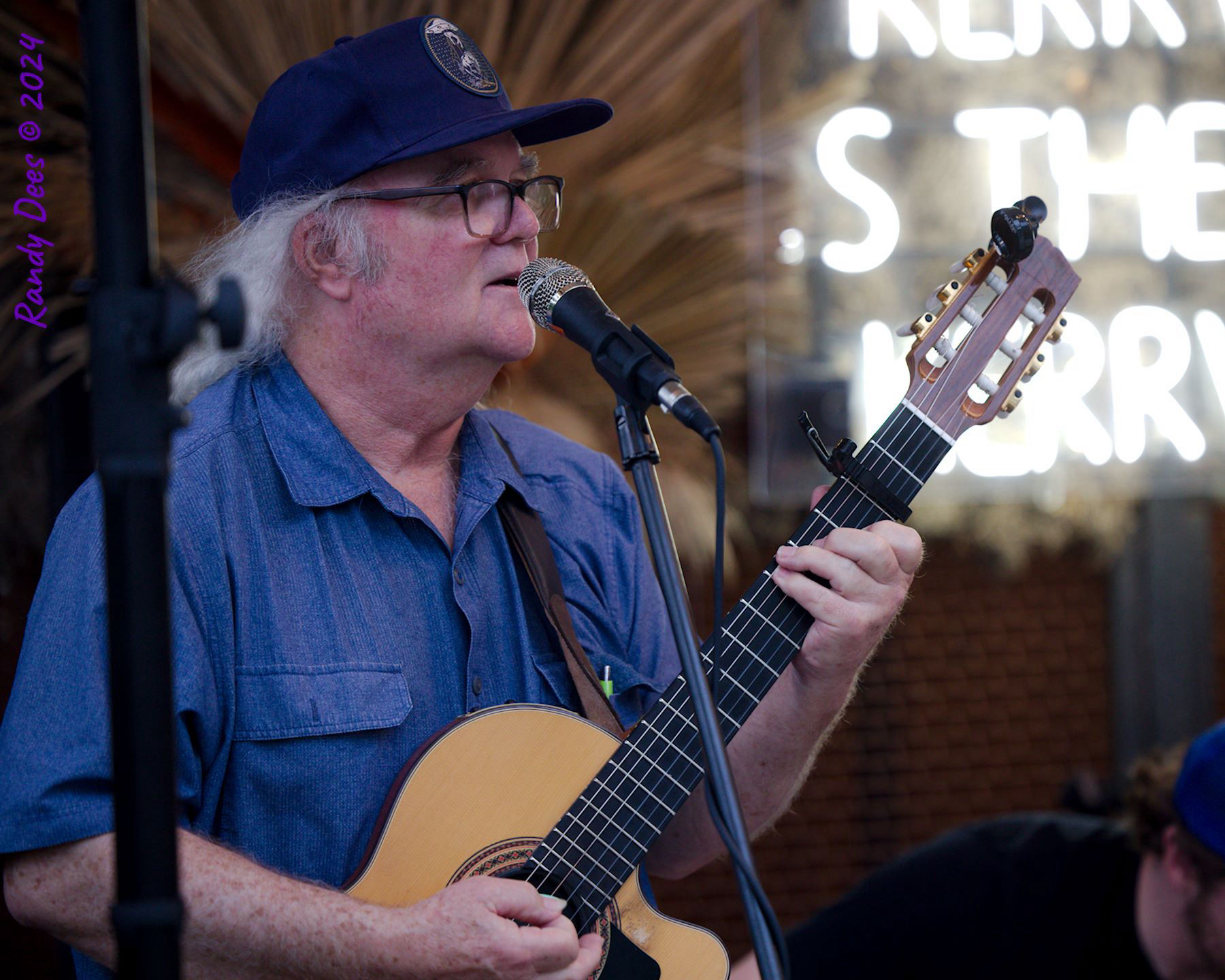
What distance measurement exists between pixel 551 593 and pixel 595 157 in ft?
3.05

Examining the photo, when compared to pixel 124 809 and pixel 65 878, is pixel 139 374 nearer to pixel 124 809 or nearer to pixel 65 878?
pixel 124 809

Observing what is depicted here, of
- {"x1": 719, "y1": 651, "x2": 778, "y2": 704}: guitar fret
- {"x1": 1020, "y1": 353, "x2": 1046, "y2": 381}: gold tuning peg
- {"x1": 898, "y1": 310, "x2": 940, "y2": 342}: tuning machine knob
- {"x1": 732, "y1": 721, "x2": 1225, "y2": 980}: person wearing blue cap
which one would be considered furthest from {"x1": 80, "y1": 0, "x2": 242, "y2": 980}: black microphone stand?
{"x1": 732, "y1": 721, "x2": 1225, "y2": 980}: person wearing blue cap

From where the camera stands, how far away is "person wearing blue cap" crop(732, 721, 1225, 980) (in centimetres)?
203

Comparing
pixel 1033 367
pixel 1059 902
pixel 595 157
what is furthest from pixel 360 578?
pixel 1059 902

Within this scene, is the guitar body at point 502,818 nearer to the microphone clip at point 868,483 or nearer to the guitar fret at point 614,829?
the guitar fret at point 614,829

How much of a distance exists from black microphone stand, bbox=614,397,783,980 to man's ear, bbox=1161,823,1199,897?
54.6 inches

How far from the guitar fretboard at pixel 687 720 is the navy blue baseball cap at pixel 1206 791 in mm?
1020

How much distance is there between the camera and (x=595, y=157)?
6.92ft

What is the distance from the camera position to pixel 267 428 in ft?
4.62

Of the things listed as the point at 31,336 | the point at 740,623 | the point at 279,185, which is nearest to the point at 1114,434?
the point at 740,623

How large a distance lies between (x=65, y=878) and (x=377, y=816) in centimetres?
30

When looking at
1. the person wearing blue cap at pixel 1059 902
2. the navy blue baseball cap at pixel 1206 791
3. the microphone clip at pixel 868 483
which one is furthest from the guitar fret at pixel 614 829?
the navy blue baseball cap at pixel 1206 791

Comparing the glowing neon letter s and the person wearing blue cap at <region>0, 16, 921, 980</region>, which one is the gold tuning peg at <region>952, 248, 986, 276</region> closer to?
the person wearing blue cap at <region>0, 16, 921, 980</region>

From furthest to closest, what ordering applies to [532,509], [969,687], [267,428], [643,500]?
[969,687] < [532,509] < [267,428] < [643,500]
